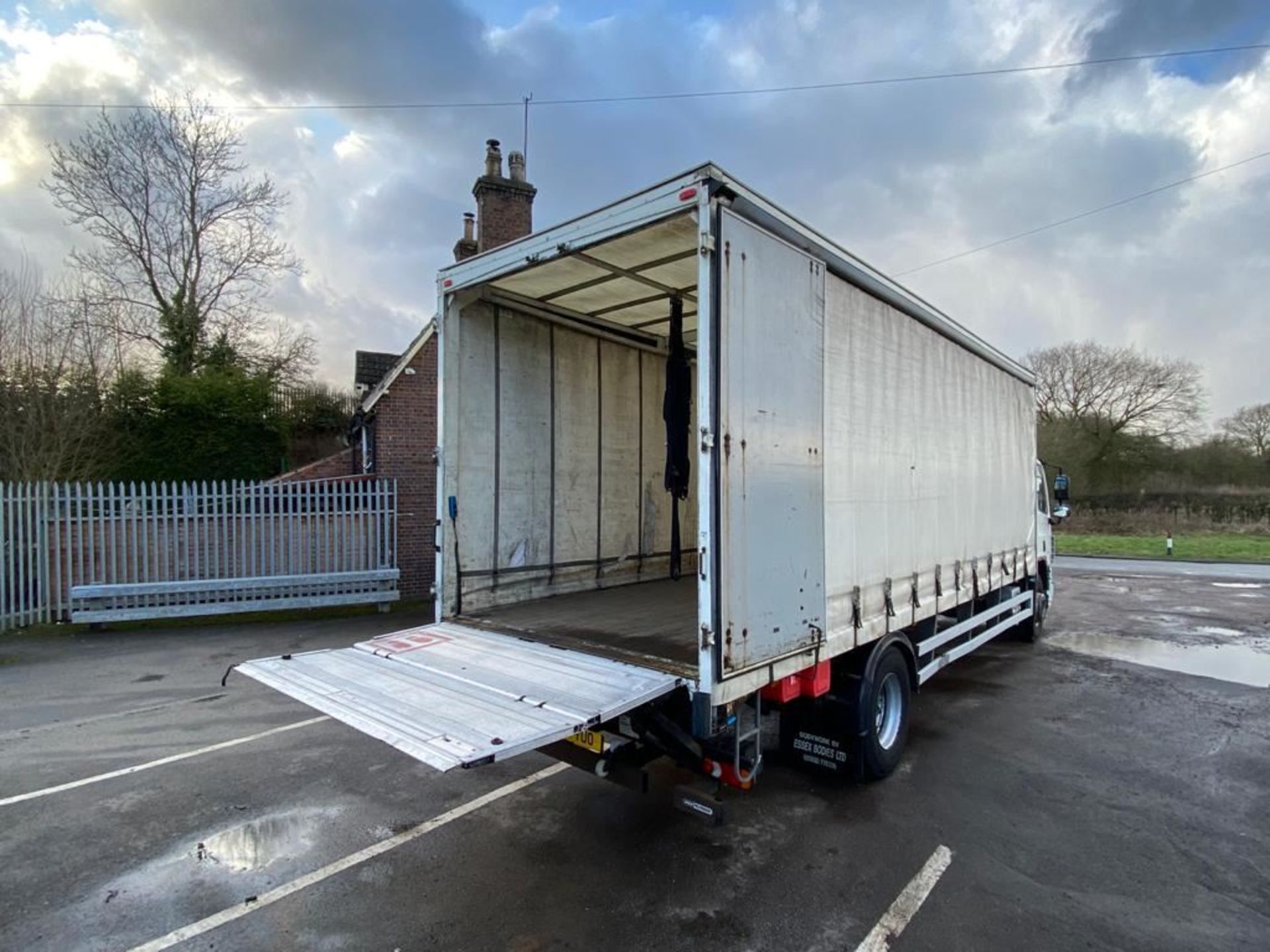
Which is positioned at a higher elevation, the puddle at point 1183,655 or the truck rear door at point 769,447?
the truck rear door at point 769,447

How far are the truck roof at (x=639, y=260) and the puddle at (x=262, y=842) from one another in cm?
338

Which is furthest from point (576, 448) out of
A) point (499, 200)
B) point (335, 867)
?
point (499, 200)

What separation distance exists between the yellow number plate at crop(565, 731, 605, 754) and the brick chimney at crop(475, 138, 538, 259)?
434 inches

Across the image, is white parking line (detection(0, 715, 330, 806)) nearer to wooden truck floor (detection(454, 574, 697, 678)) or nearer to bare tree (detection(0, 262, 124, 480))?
wooden truck floor (detection(454, 574, 697, 678))

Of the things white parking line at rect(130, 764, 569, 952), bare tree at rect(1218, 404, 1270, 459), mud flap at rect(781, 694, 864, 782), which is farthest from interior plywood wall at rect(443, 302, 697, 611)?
bare tree at rect(1218, 404, 1270, 459)

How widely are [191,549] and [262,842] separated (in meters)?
7.09

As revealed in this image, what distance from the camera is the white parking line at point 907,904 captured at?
2816 mm

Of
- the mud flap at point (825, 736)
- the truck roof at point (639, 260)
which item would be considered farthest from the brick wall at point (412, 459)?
the mud flap at point (825, 736)

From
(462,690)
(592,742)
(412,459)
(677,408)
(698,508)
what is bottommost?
(592,742)

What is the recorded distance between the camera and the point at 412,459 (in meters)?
11.1

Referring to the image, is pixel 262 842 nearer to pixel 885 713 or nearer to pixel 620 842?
pixel 620 842

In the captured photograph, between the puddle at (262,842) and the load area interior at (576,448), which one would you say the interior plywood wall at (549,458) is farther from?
the puddle at (262,842)

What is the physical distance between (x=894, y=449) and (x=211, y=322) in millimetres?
20550

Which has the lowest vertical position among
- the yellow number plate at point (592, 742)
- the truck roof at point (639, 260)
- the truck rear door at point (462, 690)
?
the yellow number plate at point (592, 742)
